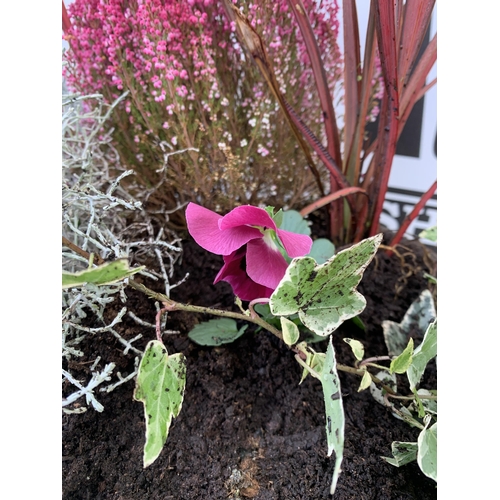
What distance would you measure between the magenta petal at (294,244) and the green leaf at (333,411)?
0.30 ft

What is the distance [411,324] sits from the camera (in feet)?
2.01

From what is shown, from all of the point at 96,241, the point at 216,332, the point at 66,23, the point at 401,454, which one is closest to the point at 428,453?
the point at 401,454

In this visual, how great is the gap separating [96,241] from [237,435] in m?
0.26

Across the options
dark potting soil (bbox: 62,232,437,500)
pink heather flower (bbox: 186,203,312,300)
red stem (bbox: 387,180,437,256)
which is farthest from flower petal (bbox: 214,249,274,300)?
red stem (bbox: 387,180,437,256)

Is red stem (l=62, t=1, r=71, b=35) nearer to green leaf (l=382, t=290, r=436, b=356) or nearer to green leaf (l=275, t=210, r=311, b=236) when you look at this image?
green leaf (l=275, t=210, r=311, b=236)

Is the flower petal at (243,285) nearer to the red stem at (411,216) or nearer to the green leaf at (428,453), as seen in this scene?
the green leaf at (428,453)

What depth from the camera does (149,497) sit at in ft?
1.44

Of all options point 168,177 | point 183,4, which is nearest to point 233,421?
point 168,177

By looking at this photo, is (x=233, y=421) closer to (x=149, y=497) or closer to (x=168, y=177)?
(x=149, y=497)

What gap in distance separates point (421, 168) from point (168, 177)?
58cm

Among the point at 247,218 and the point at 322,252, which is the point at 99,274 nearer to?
the point at 247,218

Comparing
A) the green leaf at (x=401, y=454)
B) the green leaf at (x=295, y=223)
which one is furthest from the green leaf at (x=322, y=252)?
the green leaf at (x=401, y=454)

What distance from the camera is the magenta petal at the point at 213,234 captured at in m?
0.42
